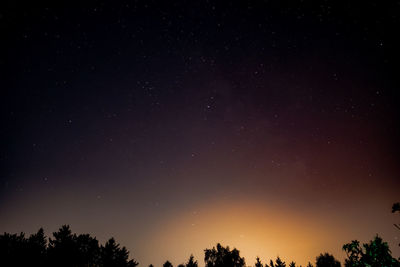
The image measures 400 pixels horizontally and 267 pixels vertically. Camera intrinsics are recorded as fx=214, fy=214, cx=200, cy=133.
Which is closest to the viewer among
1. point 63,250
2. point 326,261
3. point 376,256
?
point 376,256

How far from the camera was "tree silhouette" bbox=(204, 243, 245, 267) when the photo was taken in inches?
1955

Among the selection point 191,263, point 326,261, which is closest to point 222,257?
point 191,263

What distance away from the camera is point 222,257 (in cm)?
5038

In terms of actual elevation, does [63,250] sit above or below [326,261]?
above

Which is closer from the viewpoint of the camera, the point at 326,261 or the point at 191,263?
the point at 191,263

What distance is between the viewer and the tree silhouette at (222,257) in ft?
163

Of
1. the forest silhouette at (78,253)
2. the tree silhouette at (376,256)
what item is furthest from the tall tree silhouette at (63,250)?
the tree silhouette at (376,256)

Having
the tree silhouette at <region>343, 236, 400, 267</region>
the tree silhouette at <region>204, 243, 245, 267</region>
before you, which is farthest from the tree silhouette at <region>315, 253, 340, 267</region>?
the tree silhouette at <region>343, 236, 400, 267</region>

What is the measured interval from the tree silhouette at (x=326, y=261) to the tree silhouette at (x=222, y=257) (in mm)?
41282

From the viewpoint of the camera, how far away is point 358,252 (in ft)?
72.9

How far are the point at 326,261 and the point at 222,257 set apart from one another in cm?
4945

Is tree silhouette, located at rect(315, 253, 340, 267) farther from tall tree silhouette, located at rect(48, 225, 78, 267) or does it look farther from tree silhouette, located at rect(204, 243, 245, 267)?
tall tree silhouette, located at rect(48, 225, 78, 267)

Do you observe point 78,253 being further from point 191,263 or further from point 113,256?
point 191,263

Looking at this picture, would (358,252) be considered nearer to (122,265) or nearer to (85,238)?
(122,265)
